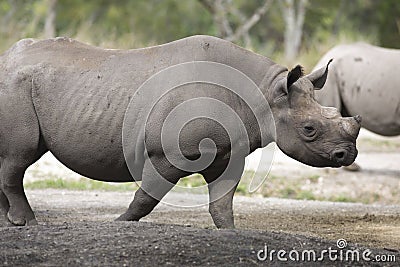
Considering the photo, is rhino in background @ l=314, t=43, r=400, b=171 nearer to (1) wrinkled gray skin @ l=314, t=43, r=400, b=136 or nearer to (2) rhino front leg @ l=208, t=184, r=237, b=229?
(1) wrinkled gray skin @ l=314, t=43, r=400, b=136

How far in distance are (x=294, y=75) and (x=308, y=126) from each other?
1.27 ft

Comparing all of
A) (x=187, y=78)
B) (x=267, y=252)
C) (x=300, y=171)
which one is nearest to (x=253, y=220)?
(x=187, y=78)

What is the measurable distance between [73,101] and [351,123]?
2087mm

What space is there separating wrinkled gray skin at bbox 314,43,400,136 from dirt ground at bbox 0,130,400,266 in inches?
32.5

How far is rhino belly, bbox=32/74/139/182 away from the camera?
6.70 metres

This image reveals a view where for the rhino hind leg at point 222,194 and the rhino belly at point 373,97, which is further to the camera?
the rhino belly at point 373,97

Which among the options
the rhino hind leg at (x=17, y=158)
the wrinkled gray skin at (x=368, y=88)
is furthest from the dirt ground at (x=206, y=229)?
the wrinkled gray skin at (x=368, y=88)

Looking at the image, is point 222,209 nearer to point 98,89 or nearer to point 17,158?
point 98,89

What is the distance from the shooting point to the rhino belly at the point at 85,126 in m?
6.70

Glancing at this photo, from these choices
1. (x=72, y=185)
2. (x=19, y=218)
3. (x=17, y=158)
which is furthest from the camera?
(x=72, y=185)

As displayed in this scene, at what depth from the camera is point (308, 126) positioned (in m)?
6.57

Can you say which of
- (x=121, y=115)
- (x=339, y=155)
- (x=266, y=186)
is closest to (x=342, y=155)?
(x=339, y=155)

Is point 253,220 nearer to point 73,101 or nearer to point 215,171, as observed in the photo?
point 215,171

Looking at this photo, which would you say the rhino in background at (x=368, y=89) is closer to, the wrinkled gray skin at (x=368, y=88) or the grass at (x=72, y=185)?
the wrinkled gray skin at (x=368, y=88)
